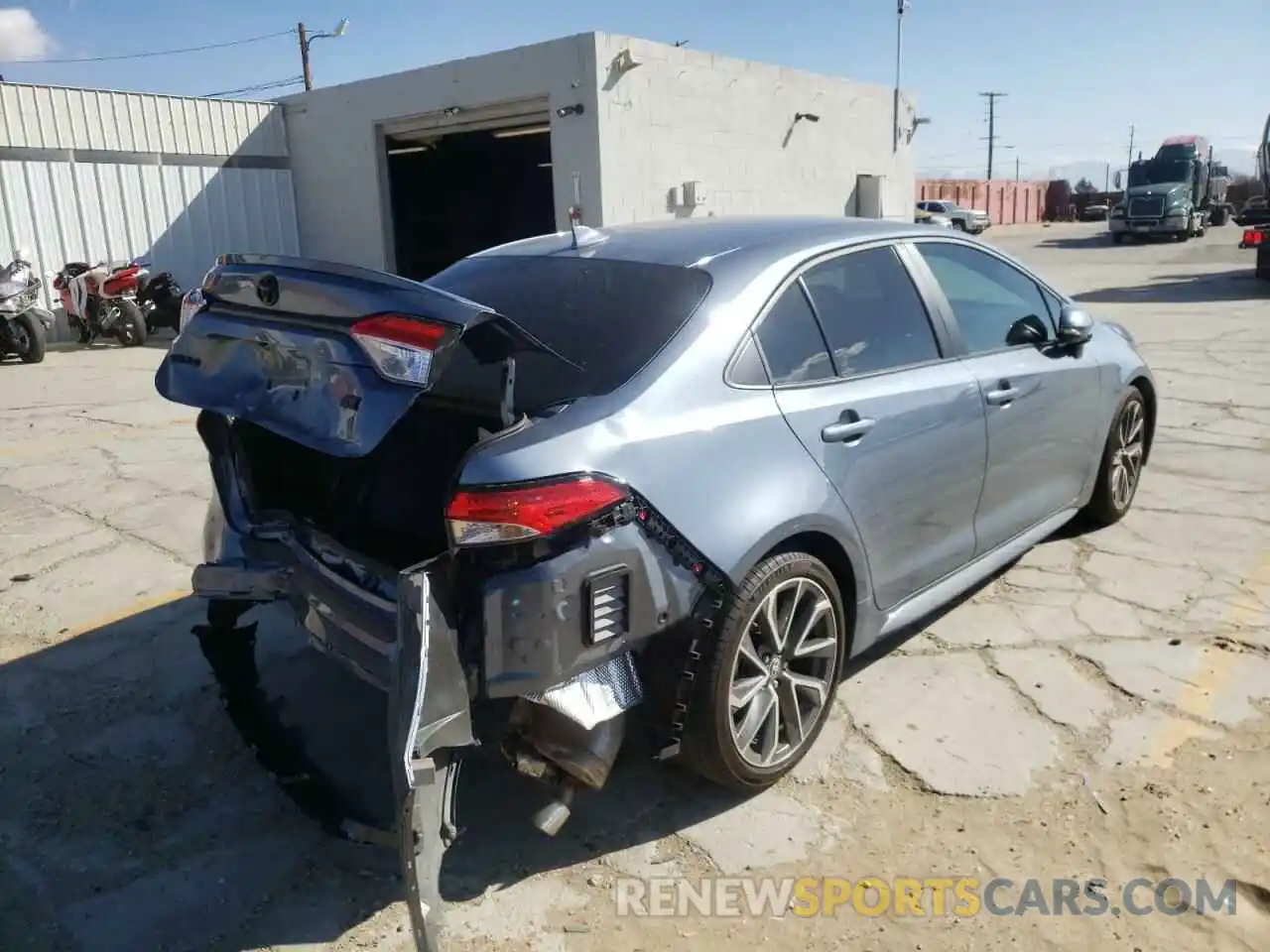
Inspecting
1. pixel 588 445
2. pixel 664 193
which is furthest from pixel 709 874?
pixel 664 193

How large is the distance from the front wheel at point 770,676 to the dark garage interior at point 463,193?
14.6 meters

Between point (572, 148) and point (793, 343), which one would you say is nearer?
point (793, 343)

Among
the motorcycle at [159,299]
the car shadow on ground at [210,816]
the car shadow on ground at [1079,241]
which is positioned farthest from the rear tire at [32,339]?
the car shadow on ground at [1079,241]

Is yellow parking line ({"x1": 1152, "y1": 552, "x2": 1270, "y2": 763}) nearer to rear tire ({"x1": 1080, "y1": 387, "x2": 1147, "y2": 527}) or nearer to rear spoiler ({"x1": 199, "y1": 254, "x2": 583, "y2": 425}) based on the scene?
rear tire ({"x1": 1080, "y1": 387, "x2": 1147, "y2": 527})

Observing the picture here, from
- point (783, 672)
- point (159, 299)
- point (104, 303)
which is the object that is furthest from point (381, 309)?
point (159, 299)

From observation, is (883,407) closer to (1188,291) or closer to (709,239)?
Result: (709,239)

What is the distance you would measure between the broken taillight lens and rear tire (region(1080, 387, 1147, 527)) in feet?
12.0

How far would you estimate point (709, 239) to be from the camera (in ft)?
10.9

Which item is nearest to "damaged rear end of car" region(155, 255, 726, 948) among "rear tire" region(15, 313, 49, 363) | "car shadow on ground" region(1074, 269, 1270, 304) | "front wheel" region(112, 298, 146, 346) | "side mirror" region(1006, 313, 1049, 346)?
"side mirror" region(1006, 313, 1049, 346)

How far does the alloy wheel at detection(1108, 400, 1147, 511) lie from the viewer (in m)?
4.93

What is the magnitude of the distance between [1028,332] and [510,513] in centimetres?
274

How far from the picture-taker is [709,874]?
8.70 ft

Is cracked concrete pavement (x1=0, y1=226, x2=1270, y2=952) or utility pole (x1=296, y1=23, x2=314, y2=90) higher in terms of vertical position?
utility pole (x1=296, y1=23, x2=314, y2=90)

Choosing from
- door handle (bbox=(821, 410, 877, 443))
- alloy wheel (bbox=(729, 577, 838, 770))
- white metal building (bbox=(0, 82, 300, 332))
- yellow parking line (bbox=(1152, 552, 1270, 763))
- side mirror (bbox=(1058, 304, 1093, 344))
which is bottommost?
yellow parking line (bbox=(1152, 552, 1270, 763))
